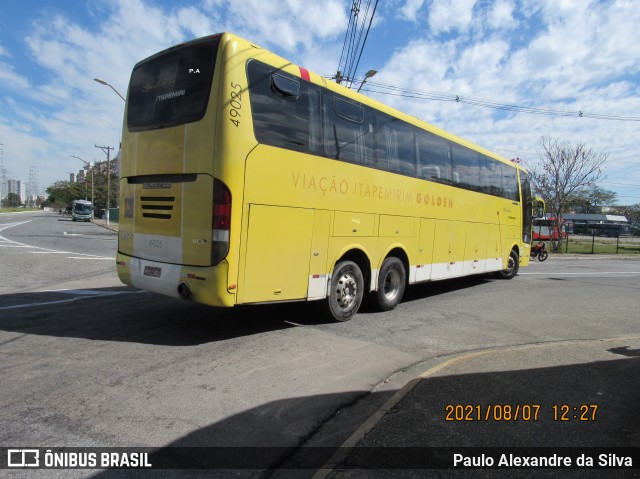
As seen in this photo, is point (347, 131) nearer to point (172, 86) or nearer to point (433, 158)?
point (172, 86)

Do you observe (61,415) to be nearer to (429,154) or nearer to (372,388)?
(372,388)

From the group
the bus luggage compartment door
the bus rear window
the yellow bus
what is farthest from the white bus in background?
the bus luggage compartment door

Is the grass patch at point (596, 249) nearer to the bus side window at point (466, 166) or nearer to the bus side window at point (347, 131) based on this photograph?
the bus side window at point (466, 166)

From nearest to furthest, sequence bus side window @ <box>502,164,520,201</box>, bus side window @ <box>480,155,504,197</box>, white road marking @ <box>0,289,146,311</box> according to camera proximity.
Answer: white road marking @ <box>0,289,146,311</box>, bus side window @ <box>480,155,504,197</box>, bus side window @ <box>502,164,520,201</box>

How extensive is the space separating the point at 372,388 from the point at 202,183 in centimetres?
302

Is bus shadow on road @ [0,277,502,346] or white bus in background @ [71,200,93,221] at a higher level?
white bus in background @ [71,200,93,221]

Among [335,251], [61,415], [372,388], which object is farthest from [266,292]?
[61,415]

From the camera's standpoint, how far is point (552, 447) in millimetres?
3195

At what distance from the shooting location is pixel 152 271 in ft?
19.1

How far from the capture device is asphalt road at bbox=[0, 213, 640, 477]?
11.2 feet

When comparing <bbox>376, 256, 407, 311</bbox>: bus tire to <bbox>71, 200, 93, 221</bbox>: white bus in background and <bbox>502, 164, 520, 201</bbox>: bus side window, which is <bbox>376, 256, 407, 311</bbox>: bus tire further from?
<bbox>71, 200, 93, 221</bbox>: white bus in background

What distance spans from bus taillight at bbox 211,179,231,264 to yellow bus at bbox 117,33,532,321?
12 millimetres

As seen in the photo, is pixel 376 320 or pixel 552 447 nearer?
pixel 552 447
